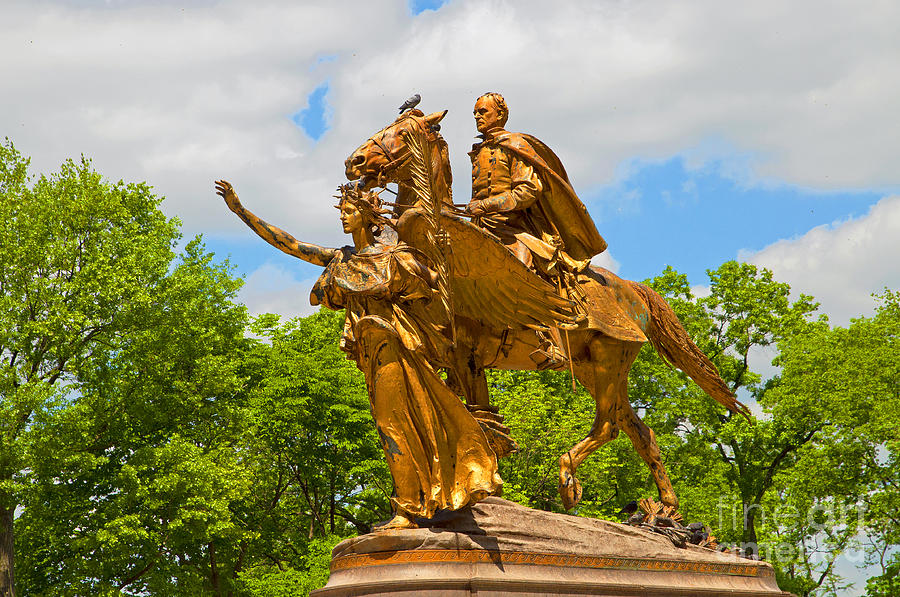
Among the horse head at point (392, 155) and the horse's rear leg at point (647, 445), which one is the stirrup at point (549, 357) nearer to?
the horse's rear leg at point (647, 445)

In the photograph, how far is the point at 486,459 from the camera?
930 cm

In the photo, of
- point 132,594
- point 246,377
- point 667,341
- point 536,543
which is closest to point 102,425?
point 132,594

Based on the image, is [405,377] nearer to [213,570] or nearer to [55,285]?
[55,285]

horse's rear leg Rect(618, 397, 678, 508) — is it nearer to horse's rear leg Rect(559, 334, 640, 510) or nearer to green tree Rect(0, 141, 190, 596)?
horse's rear leg Rect(559, 334, 640, 510)

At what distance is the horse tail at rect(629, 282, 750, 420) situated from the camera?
1205cm

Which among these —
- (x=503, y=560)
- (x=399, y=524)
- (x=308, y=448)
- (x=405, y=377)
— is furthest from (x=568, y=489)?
(x=308, y=448)

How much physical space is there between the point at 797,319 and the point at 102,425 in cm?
1823

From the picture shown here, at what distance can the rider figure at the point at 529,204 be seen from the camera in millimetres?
10773

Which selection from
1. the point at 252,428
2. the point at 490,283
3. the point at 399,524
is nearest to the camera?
the point at 399,524

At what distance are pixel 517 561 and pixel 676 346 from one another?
3795 mm

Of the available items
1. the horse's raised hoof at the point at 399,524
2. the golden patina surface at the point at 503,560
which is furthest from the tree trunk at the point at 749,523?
the horse's raised hoof at the point at 399,524

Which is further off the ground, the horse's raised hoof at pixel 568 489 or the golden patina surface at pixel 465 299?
the golden patina surface at pixel 465 299

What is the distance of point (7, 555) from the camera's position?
22094mm

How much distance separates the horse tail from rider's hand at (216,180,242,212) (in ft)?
13.2
